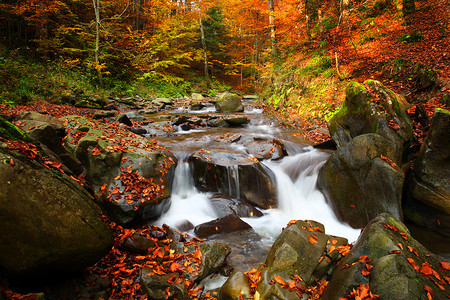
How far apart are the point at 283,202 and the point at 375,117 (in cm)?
346

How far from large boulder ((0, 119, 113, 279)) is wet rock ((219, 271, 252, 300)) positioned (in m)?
1.93

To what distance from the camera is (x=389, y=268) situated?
255cm

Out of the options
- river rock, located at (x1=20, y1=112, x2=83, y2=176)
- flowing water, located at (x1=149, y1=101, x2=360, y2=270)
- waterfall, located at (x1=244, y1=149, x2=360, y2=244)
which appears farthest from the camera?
waterfall, located at (x1=244, y1=149, x2=360, y2=244)

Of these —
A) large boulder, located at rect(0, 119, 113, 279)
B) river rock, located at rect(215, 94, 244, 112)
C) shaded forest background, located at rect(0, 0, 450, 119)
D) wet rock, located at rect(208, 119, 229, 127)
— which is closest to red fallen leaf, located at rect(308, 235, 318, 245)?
large boulder, located at rect(0, 119, 113, 279)

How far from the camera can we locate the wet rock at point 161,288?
10.4 feet

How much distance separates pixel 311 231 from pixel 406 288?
162cm

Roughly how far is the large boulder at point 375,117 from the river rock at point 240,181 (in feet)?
9.13

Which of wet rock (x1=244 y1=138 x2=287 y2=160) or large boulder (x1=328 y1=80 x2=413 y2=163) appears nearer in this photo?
large boulder (x1=328 y1=80 x2=413 y2=163)

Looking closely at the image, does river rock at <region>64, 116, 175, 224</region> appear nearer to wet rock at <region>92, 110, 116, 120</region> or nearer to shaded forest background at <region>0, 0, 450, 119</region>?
wet rock at <region>92, 110, 116, 120</region>

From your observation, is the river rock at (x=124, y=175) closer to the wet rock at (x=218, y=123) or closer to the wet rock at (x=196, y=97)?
the wet rock at (x=218, y=123)

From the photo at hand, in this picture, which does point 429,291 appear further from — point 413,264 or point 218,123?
point 218,123

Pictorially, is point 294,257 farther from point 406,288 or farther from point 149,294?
point 149,294

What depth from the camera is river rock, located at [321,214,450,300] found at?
7.86 feet

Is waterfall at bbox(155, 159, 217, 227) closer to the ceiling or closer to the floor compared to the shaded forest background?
closer to the floor
